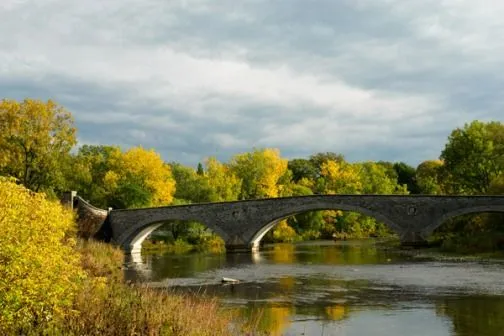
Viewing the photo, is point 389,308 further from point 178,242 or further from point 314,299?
point 178,242

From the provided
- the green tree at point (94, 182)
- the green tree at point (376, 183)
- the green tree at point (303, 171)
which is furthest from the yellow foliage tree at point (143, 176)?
the green tree at point (303, 171)

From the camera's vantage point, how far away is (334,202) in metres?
49.3

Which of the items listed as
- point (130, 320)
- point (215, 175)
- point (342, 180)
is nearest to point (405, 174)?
point (342, 180)

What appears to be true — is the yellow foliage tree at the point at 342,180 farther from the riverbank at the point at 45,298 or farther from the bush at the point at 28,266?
the bush at the point at 28,266

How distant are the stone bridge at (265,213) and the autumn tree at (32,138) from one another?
17.0ft

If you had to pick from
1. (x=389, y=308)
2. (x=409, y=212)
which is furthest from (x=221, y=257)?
(x=389, y=308)

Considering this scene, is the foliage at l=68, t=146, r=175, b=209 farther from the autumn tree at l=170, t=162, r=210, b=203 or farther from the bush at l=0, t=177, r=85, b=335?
the bush at l=0, t=177, r=85, b=335

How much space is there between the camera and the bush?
953 cm

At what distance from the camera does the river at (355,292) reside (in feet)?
54.6

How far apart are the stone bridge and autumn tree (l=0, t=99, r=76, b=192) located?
5.18 metres

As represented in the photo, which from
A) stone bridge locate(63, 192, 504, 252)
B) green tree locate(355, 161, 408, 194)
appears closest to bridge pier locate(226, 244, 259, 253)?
stone bridge locate(63, 192, 504, 252)

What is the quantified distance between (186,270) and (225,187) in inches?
1412

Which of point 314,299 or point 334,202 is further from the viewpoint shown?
point 334,202

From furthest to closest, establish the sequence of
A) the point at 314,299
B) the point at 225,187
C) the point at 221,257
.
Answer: the point at 225,187, the point at 221,257, the point at 314,299
